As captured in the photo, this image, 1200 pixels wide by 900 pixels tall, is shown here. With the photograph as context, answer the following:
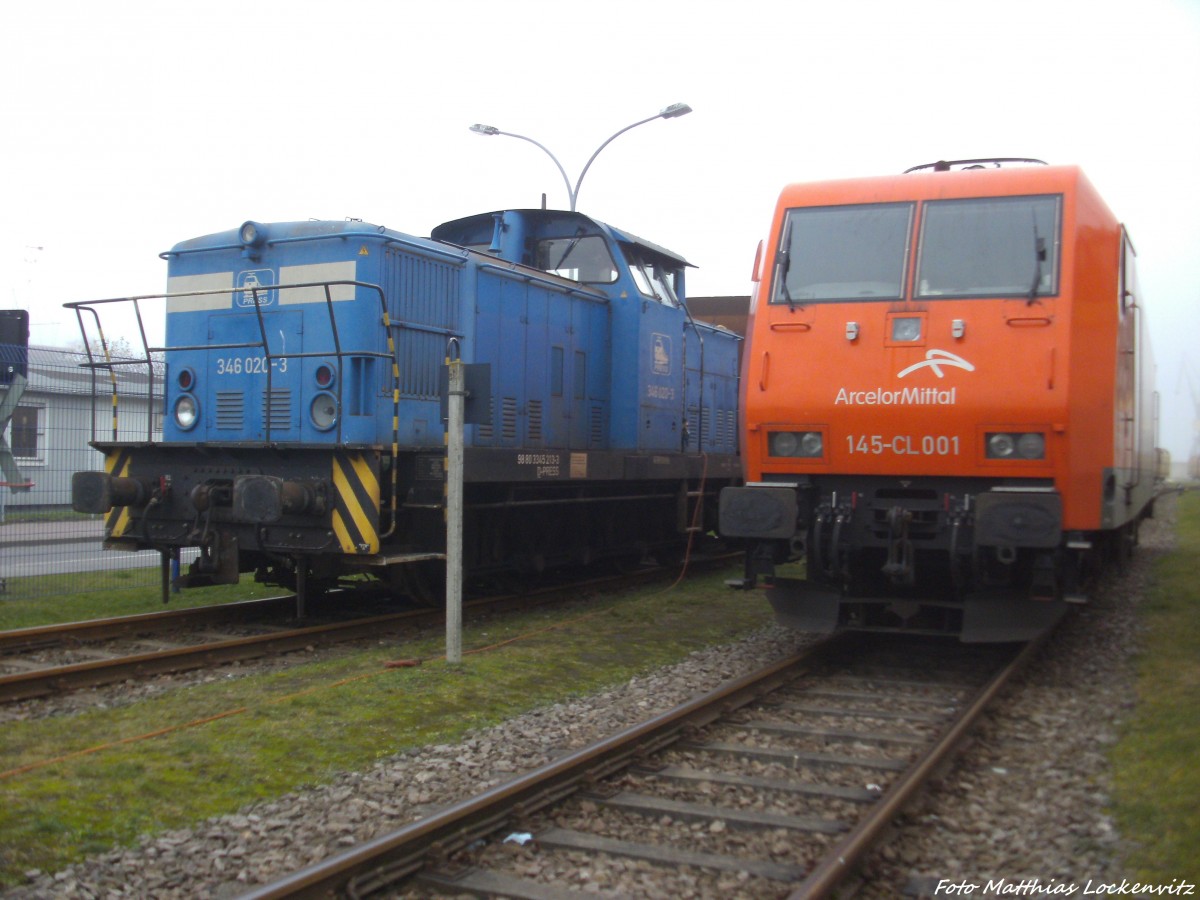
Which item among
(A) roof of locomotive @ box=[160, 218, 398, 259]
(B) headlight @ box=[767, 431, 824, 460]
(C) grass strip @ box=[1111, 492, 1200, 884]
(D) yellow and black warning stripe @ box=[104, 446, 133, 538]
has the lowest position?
(C) grass strip @ box=[1111, 492, 1200, 884]

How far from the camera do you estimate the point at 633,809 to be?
4.46m

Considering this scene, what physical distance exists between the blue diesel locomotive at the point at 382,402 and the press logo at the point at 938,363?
2910mm

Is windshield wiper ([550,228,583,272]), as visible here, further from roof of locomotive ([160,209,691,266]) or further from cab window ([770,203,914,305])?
cab window ([770,203,914,305])

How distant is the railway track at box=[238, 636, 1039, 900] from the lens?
3.72 metres

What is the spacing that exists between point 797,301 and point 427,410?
363 centimetres

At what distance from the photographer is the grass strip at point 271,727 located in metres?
4.21

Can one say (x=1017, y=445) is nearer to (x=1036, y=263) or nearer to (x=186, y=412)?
(x=1036, y=263)

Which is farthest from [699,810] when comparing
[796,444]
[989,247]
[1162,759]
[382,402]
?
[382,402]

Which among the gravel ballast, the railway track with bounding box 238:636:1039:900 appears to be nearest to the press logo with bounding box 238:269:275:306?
the gravel ballast

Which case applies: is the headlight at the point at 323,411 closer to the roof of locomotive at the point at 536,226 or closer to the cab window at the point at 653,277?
the roof of locomotive at the point at 536,226

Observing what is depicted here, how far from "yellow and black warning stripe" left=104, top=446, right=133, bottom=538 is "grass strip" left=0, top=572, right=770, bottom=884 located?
2574 millimetres

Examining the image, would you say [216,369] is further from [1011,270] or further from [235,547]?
[1011,270]

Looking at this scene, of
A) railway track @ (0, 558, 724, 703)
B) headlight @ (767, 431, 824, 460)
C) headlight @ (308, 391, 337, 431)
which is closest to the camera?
railway track @ (0, 558, 724, 703)

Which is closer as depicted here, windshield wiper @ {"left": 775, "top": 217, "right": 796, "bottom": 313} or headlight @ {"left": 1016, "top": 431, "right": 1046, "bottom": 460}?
headlight @ {"left": 1016, "top": 431, "right": 1046, "bottom": 460}
